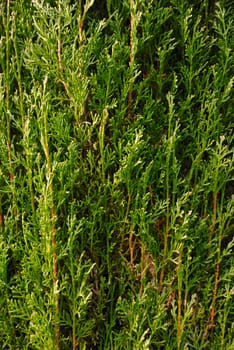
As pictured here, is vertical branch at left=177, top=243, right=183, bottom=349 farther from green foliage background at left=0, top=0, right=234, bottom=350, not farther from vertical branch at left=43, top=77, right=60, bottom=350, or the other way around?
vertical branch at left=43, top=77, right=60, bottom=350

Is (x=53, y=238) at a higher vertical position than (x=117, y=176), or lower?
lower

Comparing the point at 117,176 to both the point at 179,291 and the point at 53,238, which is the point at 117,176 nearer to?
the point at 53,238

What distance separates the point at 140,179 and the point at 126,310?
0.77 meters

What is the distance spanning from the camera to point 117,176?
3.28m

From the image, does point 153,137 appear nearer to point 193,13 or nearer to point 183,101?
point 183,101

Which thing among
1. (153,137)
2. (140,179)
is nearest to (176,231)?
(140,179)

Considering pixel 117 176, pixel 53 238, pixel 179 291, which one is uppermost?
pixel 117 176

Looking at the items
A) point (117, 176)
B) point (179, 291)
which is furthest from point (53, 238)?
point (179, 291)

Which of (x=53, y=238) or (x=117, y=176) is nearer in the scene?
(x=53, y=238)

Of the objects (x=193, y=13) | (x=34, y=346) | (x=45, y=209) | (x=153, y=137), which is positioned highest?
(x=193, y=13)

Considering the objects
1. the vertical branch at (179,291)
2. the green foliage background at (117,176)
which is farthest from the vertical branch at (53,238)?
the vertical branch at (179,291)

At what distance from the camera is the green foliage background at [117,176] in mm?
3219

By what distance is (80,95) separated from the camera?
126 inches

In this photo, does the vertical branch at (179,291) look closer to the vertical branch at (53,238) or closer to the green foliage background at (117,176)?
the green foliage background at (117,176)
